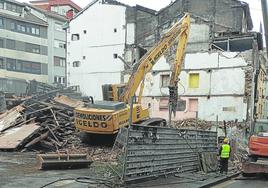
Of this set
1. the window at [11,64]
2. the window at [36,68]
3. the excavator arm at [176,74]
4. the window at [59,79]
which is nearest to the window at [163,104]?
the excavator arm at [176,74]

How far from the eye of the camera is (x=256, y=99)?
3878cm

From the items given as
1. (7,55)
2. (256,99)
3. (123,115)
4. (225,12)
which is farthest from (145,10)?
(123,115)

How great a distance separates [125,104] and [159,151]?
607cm

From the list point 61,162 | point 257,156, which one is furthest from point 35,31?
point 257,156

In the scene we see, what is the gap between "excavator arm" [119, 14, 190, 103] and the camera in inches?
825

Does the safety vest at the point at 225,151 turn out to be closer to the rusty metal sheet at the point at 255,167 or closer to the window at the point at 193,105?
the rusty metal sheet at the point at 255,167

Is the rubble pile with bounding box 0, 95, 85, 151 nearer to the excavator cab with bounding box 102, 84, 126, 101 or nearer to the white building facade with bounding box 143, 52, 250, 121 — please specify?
the excavator cab with bounding box 102, 84, 126, 101

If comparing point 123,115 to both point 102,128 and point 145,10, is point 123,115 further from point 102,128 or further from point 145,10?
point 145,10

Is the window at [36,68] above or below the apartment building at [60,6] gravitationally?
below

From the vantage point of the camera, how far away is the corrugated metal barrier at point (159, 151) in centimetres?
1257

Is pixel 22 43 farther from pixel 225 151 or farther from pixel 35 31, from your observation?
pixel 225 151

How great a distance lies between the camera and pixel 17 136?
67.4 feet

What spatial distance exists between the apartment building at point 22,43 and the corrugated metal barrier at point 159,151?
47182 millimetres

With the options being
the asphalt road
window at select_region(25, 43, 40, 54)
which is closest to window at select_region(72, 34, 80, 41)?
window at select_region(25, 43, 40, 54)
